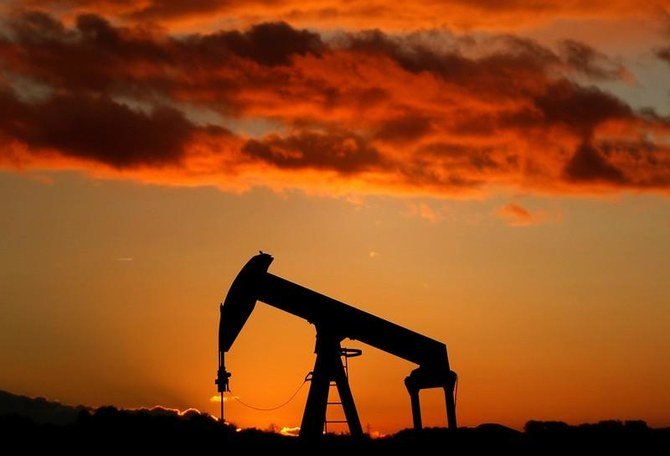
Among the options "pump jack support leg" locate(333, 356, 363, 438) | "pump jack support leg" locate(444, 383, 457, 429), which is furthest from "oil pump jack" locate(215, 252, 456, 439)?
"pump jack support leg" locate(444, 383, 457, 429)

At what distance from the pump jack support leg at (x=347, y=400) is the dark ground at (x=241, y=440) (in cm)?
26

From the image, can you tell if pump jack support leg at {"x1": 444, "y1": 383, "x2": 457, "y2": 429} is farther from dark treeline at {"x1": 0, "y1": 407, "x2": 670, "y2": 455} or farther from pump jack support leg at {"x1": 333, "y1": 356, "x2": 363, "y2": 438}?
pump jack support leg at {"x1": 333, "y1": 356, "x2": 363, "y2": 438}

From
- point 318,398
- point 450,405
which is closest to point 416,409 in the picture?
point 450,405

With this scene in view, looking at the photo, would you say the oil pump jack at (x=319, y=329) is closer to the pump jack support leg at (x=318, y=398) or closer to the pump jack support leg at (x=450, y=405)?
the pump jack support leg at (x=318, y=398)

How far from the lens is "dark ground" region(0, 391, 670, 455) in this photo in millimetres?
20844

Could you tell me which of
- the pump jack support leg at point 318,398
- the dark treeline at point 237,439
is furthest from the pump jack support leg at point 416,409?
the pump jack support leg at point 318,398

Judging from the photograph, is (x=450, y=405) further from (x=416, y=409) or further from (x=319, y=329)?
(x=319, y=329)

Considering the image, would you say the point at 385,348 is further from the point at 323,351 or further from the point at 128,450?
the point at 128,450

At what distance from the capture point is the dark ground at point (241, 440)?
68.4 feet

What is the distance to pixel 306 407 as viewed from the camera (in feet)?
70.5

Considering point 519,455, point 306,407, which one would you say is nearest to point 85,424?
point 306,407

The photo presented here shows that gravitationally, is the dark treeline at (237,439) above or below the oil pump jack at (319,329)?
below

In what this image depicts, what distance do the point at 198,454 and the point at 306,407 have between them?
2326mm

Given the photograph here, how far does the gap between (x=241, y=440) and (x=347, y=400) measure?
2489mm
